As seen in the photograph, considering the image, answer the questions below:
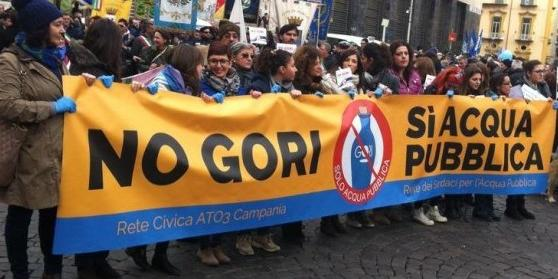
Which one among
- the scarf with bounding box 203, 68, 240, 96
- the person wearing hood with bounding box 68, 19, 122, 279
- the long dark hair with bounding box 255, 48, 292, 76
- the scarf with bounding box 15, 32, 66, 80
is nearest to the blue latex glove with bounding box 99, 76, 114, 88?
the person wearing hood with bounding box 68, 19, 122, 279

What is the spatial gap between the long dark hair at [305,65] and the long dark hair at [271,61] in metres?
0.30

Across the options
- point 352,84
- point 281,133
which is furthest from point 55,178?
point 352,84

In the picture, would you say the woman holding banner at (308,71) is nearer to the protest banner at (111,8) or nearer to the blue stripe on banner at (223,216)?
the blue stripe on banner at (223,216)

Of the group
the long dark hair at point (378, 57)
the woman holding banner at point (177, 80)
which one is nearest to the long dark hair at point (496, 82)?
the long dark hair at point (378, 57)

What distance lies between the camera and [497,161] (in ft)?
22.9

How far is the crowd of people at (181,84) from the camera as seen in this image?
3.79 m

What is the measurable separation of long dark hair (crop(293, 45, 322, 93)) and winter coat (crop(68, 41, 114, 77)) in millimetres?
2017

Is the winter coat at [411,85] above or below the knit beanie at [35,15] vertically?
below

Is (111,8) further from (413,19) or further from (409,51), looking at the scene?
(413,19)

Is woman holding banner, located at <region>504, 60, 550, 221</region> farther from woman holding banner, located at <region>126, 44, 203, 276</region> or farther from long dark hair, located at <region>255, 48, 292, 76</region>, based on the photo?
woman holding banner, located at <region>126, 44, 203, 276</region>

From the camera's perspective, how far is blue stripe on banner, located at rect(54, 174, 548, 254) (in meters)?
3.94

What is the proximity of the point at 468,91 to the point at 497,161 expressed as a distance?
846mm

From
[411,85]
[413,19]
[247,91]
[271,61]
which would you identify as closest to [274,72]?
[271,61]

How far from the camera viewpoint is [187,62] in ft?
15.7
